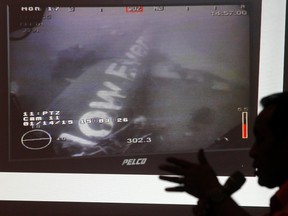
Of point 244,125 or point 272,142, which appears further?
point 244,125

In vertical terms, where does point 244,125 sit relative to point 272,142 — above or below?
below

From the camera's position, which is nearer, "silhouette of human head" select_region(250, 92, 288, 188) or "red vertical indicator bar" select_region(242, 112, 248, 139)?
"silhouette of human head" select_region(250, 92, 288, 188)

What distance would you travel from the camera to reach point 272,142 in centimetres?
142

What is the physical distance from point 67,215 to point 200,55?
0.83m

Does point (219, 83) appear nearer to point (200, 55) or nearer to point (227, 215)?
point (200, 55)

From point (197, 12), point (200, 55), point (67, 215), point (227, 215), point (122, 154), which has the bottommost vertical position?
point (67, 215)

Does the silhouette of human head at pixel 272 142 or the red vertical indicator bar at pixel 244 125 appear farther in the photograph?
the red vertical indicator bar at pixel 244 125

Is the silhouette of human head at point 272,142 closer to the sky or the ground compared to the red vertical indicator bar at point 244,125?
closer to the sky

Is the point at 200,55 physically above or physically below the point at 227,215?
above

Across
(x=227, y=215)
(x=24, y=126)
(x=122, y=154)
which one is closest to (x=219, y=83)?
(x=122, y=154)

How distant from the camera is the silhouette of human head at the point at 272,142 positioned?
140 centimetres

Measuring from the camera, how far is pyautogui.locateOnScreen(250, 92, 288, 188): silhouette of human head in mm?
1403

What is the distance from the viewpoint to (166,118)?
2.39 meters

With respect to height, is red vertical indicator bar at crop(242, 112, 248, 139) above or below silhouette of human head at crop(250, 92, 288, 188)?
below
